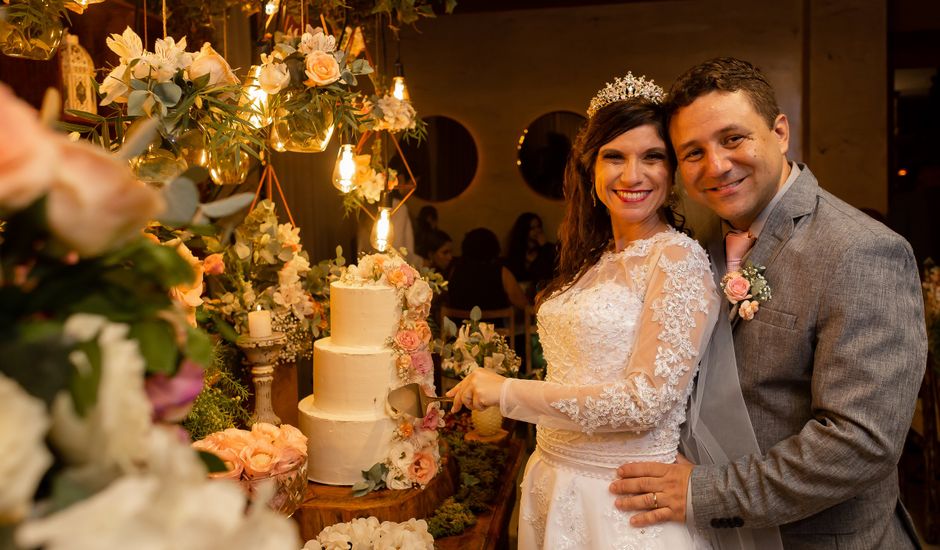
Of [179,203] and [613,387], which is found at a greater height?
[179,203]

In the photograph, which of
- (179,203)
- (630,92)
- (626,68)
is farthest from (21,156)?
(626,68)

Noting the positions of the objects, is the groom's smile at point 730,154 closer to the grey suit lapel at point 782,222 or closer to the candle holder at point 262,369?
the grey suit lapel at point 782,222

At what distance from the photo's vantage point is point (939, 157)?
7301mm

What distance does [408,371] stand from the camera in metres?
2.42

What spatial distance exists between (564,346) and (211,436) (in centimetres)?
88

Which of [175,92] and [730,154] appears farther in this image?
[730,154]

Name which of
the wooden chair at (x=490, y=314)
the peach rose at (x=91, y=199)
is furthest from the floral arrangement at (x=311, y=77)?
the wooden chair at (x=490, y=314)

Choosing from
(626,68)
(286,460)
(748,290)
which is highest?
(626,68)

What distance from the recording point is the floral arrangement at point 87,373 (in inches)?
16.4

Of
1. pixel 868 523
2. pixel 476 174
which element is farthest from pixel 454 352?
pixel 476 174

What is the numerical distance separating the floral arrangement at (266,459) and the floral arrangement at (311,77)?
0.74 m

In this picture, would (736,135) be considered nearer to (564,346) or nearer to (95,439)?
(564,346)

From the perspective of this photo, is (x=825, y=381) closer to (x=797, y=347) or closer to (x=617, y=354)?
(x=797, y=347)

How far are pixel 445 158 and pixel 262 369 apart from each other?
6196mm
